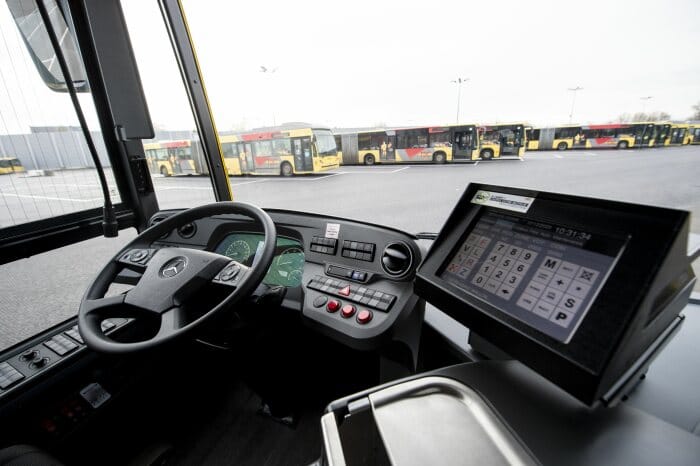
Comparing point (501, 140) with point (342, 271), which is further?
point (501, 140)

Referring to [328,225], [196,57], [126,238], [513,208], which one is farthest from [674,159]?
[126,238]

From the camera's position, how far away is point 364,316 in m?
1.04

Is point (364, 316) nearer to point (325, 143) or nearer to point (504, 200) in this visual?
point (504, 200)

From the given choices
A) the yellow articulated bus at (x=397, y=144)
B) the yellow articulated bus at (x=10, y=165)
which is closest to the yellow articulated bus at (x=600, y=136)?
the yellow articulated bus at (x=10, y=165)

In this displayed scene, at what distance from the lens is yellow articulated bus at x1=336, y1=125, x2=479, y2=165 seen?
7.27 metres

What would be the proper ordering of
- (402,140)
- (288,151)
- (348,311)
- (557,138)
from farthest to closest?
1. (402,140)
2. (288,151)
3. (557,138)
4. (348,311)

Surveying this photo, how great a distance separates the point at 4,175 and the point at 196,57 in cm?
106

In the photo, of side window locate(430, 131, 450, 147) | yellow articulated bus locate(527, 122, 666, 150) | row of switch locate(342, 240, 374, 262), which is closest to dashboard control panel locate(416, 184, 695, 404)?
row of switch locate(342, 240, 374, 262)

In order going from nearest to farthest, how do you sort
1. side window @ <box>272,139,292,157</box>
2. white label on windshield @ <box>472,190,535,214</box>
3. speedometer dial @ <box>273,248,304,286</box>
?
white label on windshield @ <box>472,190,535,214</box> < speedometer dial @ <box>273,248,304,286</box> < side window @ <box>272,139,292,157</box>

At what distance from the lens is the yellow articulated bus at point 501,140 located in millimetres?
4895

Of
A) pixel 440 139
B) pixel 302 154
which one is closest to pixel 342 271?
pixel 302 154

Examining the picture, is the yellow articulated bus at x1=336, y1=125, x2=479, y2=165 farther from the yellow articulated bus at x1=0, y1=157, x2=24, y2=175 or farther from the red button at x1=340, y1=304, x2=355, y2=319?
the yellow articulated bus at x1=0, y1=157, x2=24, y2=175

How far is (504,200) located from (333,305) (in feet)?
2.22

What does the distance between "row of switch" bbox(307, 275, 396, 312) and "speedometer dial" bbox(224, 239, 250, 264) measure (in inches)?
18.6
